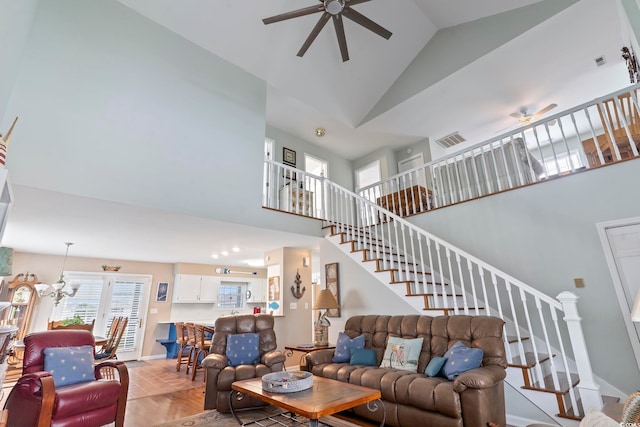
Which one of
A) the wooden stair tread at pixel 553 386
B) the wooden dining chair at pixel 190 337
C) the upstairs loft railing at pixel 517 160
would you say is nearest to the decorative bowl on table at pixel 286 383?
the wooden stair tread at pixel 553 386

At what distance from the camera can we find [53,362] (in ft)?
10.1

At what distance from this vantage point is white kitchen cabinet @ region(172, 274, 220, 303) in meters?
8.27

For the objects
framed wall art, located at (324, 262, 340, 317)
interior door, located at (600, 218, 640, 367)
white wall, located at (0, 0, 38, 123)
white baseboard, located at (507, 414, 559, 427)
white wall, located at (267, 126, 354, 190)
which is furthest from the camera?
white wall, located at (267, 126, 354, 190)

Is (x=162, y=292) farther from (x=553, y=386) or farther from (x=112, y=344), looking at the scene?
(x=553, y=386)

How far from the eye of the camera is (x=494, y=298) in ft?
14.4

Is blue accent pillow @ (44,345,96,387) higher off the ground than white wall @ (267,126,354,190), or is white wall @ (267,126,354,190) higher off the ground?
white wall @ (267,126,354,190)

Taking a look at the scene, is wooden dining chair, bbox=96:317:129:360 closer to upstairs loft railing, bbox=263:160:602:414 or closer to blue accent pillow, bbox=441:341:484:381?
upstairs loft railing, bbox=263:160:602:414

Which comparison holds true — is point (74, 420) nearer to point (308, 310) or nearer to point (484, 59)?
point (308, 310)

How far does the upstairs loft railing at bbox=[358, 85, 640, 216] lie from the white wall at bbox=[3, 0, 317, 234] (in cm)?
249

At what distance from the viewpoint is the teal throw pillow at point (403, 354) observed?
11.0 ft

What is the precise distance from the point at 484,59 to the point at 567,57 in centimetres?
132

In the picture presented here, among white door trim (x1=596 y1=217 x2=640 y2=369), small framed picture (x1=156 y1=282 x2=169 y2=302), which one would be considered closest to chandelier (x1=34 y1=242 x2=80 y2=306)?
small framed picture (x1=156 y1=282 x2=169 y2=302)

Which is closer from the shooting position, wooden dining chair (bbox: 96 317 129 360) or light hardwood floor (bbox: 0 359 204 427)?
light hardwood floor (bbox: 0 359 204 427)

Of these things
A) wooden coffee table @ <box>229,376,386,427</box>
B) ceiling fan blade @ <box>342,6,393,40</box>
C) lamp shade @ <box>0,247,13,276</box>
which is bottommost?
wooden coffee table @ <box>229,376,386,427</box>
